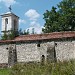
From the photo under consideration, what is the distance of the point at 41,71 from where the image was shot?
526 inches

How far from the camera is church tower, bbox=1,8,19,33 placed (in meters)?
64.2

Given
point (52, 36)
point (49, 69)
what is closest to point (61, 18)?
point (52, 36)

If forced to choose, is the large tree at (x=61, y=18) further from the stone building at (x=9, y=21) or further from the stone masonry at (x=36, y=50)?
the stone building at (x=9, y=21)

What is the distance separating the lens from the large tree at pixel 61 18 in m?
42.9

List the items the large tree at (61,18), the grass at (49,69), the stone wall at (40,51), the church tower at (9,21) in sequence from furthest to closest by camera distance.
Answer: the church tower at (9,21), the large tree at (61,18), the stone wall at (40,51), the grass at (49,69)

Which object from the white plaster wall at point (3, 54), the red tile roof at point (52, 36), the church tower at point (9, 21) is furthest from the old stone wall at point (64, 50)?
the church tower at point (9, 21)

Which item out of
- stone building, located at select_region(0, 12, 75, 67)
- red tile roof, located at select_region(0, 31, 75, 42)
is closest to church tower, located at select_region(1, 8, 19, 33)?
stone building, located at select_region(0, 12, 75, 67)

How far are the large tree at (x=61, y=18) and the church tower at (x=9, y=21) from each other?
64.9ft

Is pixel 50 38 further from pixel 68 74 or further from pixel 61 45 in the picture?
pixel 68 74

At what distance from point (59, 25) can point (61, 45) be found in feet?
48.1

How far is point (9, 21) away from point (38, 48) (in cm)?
3527

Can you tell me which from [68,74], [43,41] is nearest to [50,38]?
[43,41]

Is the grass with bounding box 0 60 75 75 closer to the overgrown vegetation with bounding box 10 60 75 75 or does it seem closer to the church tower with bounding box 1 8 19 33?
the overgrown vegetation with bounding box 10 60 75 75

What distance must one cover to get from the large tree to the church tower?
19.8 metres
